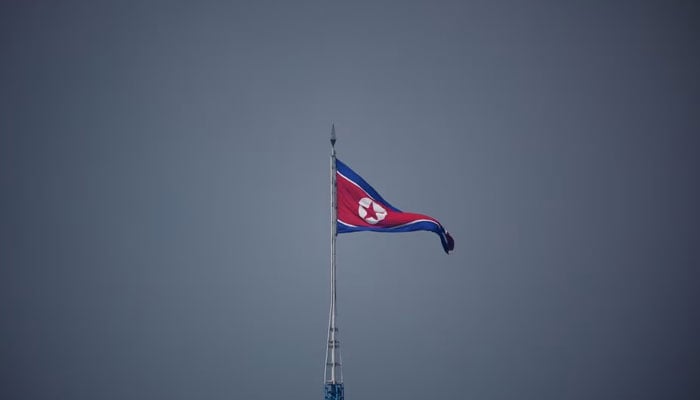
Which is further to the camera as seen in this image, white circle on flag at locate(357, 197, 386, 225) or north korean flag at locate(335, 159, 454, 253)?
white circle on flag at locate(357, 197, 386, 225)

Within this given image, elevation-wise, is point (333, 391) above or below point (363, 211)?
below

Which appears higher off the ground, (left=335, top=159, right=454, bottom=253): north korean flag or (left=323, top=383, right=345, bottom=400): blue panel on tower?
(left=335, top=159, right=454, bottom=253): north korean flag

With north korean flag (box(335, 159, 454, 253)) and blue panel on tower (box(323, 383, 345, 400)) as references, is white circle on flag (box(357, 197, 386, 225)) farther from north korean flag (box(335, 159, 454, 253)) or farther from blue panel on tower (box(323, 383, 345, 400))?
blue panel on tower (box(323, 383, 345, 400))

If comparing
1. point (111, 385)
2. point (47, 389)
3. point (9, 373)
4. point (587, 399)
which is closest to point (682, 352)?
point (587, 399)

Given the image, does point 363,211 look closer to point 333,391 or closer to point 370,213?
point 370,213

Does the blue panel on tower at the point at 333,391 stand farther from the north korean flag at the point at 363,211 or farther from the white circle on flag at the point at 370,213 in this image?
the white circle on flag at the point at 370,213

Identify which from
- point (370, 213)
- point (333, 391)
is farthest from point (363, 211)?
point (333, 391)

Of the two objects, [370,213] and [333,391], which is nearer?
[333,391]

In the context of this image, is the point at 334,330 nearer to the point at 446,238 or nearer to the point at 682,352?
the point at 446,238

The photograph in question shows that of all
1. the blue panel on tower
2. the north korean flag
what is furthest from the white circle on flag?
the blue panel on tower
